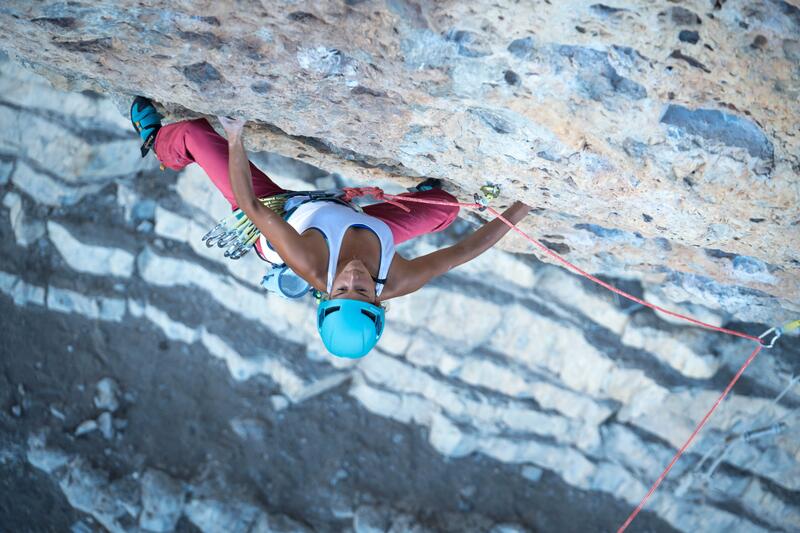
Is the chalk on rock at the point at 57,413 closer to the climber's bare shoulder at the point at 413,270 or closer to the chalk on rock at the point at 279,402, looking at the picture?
the chalk on rock at the point at 279,402

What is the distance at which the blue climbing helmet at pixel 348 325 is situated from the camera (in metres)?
3.10

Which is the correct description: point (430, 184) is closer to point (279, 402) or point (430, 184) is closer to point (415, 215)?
point (415, 215)

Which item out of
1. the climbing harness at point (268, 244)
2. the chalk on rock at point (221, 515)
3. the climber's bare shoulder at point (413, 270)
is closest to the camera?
the climber's bare shoulder at point (413, 270)

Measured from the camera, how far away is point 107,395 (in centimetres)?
638

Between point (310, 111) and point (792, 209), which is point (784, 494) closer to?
point (792, 209)

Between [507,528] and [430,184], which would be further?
[507,528]

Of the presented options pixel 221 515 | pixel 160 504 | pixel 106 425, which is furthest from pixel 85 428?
pixel 221 515

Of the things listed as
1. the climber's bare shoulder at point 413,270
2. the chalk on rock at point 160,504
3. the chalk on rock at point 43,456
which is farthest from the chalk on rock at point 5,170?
the climber's bare shoulder at point 413,270

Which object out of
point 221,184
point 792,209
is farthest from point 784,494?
point 221,184

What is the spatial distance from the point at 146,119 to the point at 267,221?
49.4 inches

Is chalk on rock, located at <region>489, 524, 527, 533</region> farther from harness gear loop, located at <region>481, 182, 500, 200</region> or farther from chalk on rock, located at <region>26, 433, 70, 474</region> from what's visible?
chalk on rock, located at <region>26, 433, 70, 474</region>

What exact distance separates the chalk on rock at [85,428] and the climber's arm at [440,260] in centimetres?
420

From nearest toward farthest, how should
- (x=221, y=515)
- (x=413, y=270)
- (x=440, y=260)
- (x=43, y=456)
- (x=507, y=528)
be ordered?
(x=413, y=270), (x=440, y=260), (x=221, y=515), (x=507, y=528), (x=43, y=456)

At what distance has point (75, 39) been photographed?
9.77 ft
